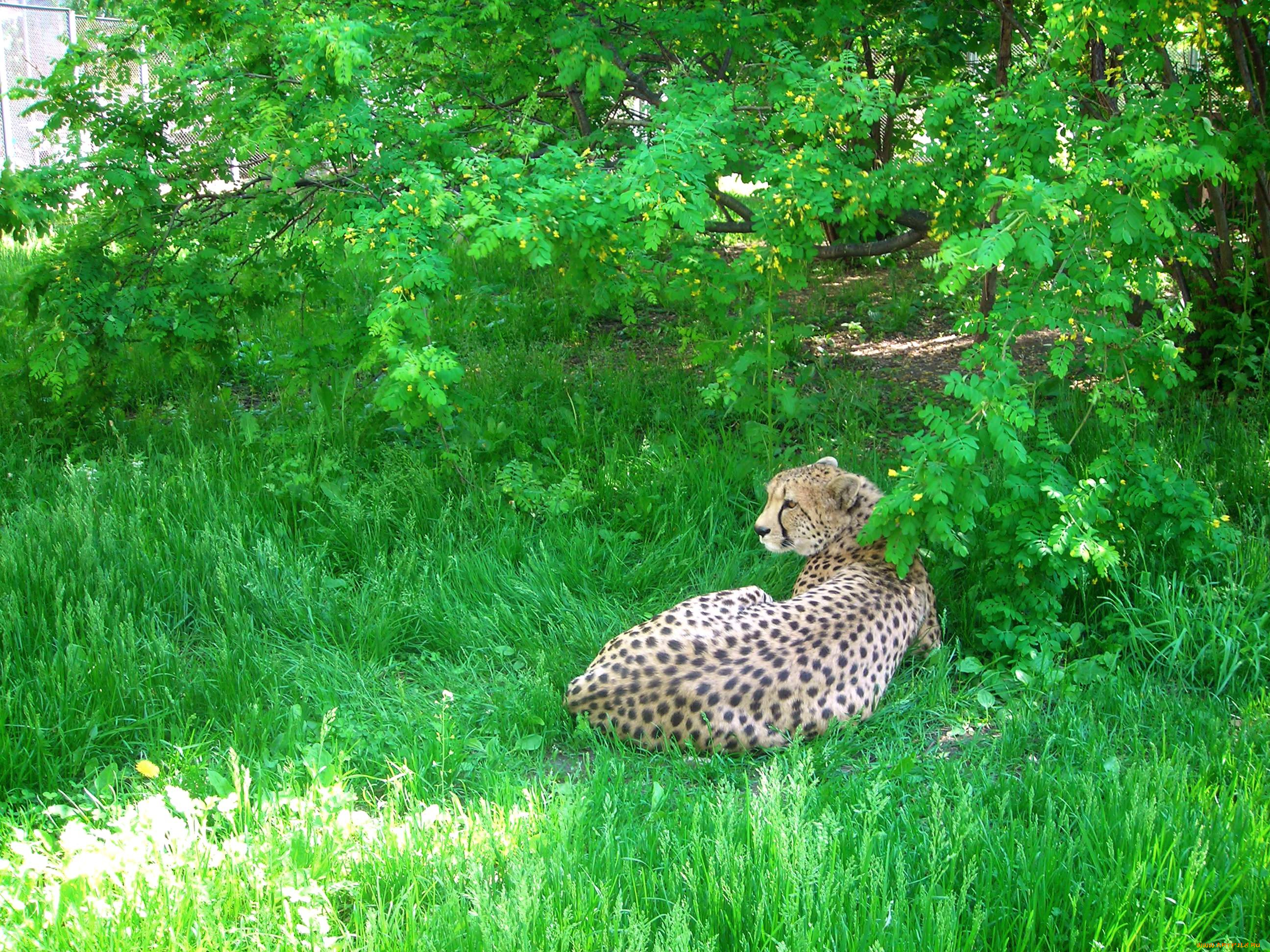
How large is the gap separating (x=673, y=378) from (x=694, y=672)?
3477mm

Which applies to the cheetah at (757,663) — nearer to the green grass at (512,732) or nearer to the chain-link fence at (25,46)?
the green grass at (512,732)

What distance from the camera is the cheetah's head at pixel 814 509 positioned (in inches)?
195

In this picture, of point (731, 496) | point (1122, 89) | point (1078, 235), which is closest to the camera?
point (1078, 235)

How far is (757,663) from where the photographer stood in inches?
151

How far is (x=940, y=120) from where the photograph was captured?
4.90 metres

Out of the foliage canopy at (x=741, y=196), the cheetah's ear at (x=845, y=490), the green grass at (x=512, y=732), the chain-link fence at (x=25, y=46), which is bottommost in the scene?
the green grass at (x=512, y=732)

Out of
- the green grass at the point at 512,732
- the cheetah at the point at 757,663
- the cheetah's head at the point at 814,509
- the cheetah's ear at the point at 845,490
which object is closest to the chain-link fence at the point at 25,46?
the green grass at the point at 512,732

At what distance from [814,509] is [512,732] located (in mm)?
1715

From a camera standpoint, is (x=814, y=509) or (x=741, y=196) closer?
(x=814, y=509)

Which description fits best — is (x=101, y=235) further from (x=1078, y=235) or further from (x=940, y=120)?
(x=1078, y=235)

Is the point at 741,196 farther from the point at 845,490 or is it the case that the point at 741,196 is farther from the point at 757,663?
the point at 757,663

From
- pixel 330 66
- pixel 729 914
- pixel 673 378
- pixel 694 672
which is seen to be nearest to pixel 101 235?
pixel 330 66

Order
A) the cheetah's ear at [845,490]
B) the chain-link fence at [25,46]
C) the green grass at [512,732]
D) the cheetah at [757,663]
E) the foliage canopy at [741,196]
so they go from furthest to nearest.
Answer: the chain-link fence at [25,46] < the cheetah's ear at [845,490] < the foliage canopy at [741,196] < the cheetah at [757,663] < the green grass at [512,732]

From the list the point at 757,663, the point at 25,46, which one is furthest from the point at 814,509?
the point at 25,46
